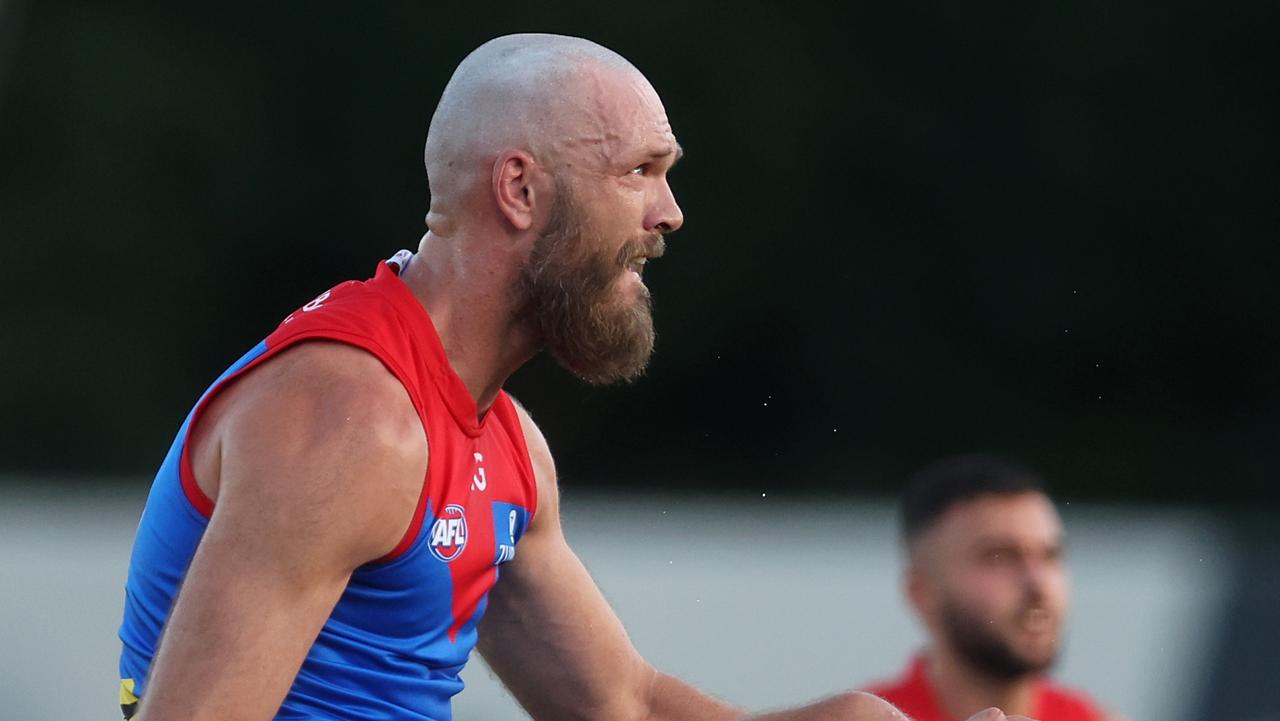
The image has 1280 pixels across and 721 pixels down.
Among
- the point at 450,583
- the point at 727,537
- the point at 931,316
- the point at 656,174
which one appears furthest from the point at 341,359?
the point at 931,316

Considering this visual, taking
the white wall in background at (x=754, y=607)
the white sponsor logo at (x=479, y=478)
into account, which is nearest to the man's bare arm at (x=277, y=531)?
the white sponsor logo at (x=479, y=478)

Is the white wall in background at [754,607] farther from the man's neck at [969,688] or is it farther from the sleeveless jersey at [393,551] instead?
the sleeveless jersey at [393,551]

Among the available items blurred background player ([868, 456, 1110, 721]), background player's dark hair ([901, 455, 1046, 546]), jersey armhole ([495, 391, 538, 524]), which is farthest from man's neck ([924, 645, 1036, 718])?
jersey armhole ([495, 391, 538, 524])

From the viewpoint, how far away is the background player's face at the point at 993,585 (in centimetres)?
293

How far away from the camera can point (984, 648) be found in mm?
2967

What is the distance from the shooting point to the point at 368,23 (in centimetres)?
803

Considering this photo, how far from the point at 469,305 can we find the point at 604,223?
0.22 meters

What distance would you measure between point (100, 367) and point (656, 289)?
8.50 feet

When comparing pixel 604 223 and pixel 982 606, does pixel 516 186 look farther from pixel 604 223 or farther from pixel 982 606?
pixel 982 606

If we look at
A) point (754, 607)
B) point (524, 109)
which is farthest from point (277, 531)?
point (754, 607)

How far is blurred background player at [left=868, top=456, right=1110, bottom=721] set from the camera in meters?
2.94

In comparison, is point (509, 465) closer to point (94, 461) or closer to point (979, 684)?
point (979, 684)

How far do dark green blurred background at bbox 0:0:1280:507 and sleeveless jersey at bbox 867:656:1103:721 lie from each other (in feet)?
14.5

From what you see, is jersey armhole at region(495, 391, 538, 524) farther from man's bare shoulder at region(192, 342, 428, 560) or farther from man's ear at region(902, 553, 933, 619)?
man's ear at region(902, 553, 933, 619)
